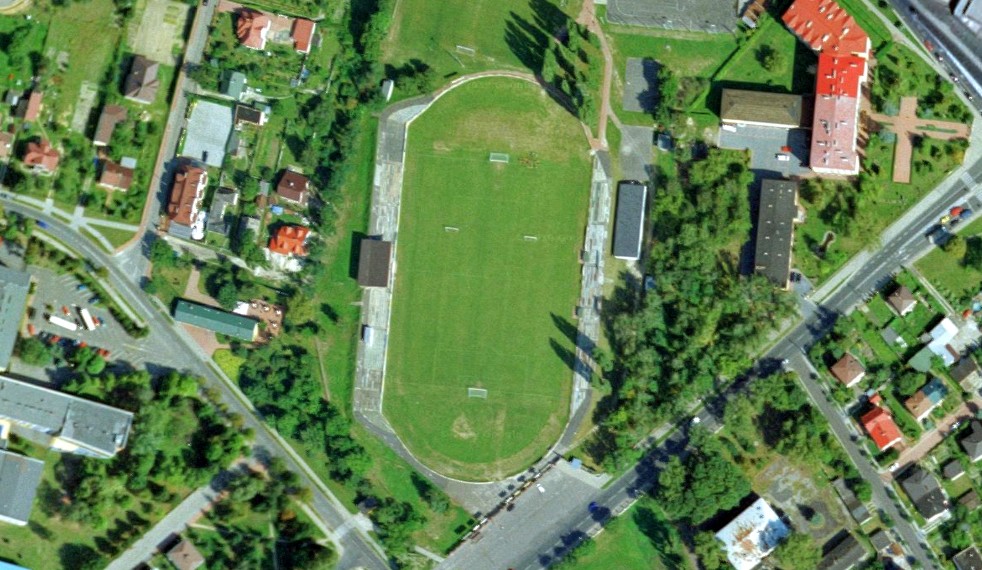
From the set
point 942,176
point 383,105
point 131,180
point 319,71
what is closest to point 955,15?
point 942,176

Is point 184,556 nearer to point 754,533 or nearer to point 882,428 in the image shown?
point 754,533

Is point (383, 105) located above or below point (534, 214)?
above

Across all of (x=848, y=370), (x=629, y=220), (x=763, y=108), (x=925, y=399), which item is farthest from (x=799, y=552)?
(x=763, y=108)

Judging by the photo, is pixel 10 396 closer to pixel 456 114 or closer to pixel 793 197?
pixel 456 114

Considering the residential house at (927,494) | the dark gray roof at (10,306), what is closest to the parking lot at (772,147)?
the residential house at (927,494)

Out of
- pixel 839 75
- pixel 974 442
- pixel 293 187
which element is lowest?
pixel 974 442
